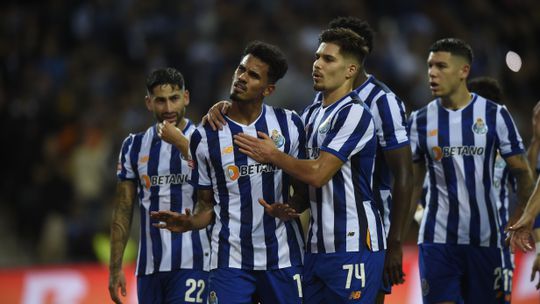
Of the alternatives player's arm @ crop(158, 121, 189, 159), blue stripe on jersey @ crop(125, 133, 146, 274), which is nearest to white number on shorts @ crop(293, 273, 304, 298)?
player's arm @ crop(158, 121, 189, 159)

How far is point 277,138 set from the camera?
5953 mm

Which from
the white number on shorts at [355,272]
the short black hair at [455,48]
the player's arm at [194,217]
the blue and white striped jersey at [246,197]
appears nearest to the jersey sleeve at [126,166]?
the player's arm at [194,217]

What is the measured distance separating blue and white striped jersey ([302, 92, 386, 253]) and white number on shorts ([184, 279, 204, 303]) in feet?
3.98

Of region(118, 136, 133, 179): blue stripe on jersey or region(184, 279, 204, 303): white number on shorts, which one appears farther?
region(118, 136, 133, 179): blue stripe on jersey

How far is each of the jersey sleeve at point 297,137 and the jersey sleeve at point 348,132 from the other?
314 millimetres

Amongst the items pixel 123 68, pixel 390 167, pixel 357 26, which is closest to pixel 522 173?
pixel 390 167

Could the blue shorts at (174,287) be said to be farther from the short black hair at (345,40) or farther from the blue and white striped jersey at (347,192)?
the short black hair at (345,40)

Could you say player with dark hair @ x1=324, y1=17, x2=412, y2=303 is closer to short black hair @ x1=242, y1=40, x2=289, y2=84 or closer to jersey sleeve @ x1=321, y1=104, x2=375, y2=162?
jersey sleeve @ x1=321, y1=104, x2=375, y2=162

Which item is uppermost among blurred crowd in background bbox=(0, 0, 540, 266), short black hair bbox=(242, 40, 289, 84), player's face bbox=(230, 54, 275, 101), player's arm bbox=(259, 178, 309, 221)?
blurred crowd in background bbox=(0, 0, 540, 266)

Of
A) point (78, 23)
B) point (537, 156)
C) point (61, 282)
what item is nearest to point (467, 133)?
point (537, 156)

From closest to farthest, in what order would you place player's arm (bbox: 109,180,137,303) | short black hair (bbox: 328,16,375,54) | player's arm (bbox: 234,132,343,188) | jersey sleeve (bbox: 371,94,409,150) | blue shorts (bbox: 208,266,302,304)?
player's arm (bbox: 234,132,343,188), blue shorts (bbox: 208,266,302,304), jersey sleeve (bbox: 371,94,409,150), short black hair (bbox: 328,16,375,54), player's arm (bbox: 109,180,137,303)

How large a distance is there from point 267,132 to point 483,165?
194 centimetres

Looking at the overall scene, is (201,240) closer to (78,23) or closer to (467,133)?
(467,133)

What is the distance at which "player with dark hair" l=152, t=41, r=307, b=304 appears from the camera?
5852 millimetres
